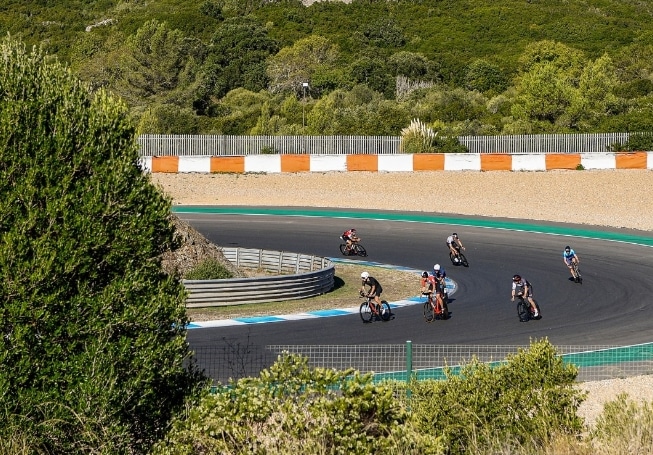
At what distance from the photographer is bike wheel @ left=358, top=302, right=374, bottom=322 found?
21.9 metres

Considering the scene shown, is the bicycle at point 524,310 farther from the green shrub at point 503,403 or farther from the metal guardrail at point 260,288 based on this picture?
the green shrub at point 503,403

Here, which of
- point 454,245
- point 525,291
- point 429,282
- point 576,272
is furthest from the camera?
point 454,245

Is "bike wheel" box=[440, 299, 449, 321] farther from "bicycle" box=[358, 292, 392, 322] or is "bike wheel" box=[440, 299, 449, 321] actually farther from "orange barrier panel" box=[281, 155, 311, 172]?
"orange barrier panel" box=[281, 155, 311, 172]

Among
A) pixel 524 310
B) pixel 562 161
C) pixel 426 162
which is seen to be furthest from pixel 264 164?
pixel 524 310

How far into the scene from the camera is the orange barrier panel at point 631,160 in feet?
A: 155

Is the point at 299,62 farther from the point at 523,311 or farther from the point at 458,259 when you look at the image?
the point at 523,311

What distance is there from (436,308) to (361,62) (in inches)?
3012

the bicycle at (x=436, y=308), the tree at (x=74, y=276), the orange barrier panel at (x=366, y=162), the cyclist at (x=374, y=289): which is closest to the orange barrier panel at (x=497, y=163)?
the orange barrier panel at (x=366, y=162)

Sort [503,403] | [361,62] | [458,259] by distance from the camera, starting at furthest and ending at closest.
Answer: [361,62]
[458,259]
[503,403]

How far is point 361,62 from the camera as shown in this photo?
9656 centimetres

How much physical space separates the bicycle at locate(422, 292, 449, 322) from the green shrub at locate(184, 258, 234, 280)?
5750mm

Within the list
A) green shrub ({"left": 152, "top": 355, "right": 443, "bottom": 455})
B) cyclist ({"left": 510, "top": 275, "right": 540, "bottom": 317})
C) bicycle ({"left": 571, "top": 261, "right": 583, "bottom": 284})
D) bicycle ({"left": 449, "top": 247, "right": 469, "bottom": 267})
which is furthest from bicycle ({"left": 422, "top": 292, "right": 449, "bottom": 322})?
green shrub ({"left": 152, "top": 355, "right": 443, "bottom": 455})

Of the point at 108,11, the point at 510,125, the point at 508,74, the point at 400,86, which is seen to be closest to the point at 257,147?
the point at 510,125

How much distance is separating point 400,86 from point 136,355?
87528mm
